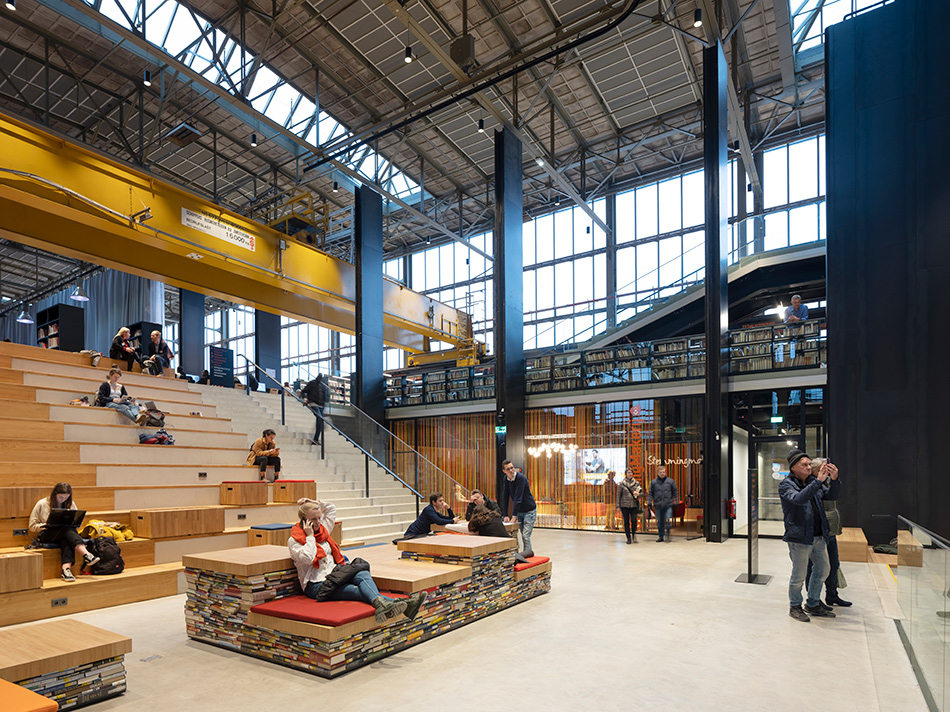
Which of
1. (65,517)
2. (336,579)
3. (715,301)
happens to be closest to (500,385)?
(715,301)

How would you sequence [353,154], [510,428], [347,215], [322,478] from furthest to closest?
[347,215] → [353,154] → [510,428] → [322,478]

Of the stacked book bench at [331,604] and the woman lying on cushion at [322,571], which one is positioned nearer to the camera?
the stacked book bench at [331,604]

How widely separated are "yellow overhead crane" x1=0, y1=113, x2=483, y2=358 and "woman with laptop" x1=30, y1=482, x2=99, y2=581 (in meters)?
4.93

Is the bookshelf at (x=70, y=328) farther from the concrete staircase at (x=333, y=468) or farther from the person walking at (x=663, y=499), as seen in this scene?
the person walking at (x=663, y=499)

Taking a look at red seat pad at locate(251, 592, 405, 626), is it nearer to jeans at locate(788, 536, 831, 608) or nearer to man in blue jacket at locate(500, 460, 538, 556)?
jeans at locate(788, 536, 831, 608)

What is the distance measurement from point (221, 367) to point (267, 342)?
332cm

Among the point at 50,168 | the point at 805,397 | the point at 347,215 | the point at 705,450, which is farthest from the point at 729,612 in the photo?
the point at 347,215

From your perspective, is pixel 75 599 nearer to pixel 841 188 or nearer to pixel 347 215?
pixel 841 188

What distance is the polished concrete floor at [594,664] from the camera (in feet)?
13.6

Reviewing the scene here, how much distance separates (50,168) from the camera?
9648 millimetres

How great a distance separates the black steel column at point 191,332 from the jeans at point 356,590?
18665 millimetres

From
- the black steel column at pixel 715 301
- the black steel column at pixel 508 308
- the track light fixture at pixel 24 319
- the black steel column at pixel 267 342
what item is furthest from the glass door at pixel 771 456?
the track light fixture at pixel 24 319

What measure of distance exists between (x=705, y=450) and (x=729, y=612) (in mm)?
6420

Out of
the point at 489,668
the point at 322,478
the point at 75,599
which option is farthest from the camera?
the point at 322,478
